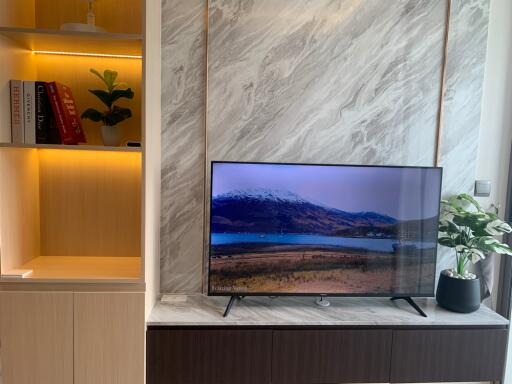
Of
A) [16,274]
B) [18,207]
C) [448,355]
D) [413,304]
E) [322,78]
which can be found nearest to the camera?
[16,274]

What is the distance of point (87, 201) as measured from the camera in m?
2.07

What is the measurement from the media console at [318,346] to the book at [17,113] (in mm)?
1022

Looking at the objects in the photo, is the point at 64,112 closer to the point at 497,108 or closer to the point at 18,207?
the point at 18,207

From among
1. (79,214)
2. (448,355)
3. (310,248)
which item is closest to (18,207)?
(79,214)

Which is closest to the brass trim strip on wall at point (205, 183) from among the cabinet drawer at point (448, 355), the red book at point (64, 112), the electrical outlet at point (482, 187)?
the red book at point (64, 112)

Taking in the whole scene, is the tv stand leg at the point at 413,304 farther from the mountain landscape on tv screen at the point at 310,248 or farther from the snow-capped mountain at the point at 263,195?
the snow-capped mountain at the point at 263,195

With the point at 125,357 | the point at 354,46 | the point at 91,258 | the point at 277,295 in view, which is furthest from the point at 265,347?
the point at 354,46

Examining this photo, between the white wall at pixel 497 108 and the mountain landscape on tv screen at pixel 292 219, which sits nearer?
the mountain landscape on tv screen at pixel 292 219

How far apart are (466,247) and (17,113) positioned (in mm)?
2278

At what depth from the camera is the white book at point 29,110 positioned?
177 centimetres

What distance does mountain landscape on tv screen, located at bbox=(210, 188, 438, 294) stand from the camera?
6.71ft

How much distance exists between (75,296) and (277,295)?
969 millimetres

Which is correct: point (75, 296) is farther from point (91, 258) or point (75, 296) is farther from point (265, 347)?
point (265, 347)

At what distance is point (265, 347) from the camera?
1932 mm
